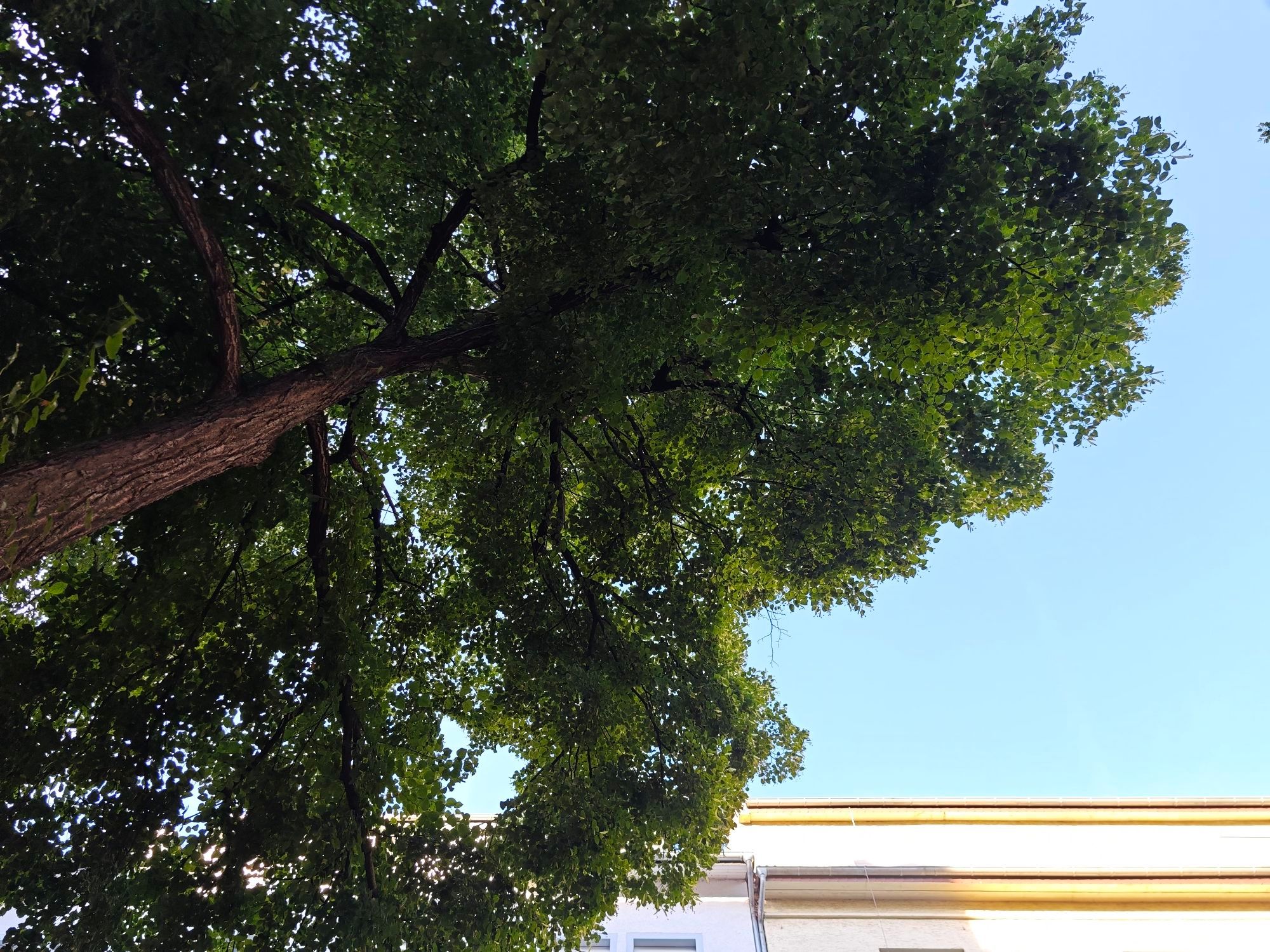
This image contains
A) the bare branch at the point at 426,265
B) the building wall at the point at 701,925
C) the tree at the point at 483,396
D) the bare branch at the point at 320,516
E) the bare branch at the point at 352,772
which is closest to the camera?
the tree at the point at 483,396

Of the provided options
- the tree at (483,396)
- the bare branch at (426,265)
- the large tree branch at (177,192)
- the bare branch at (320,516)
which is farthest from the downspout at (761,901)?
the large tree branch at (177,192)

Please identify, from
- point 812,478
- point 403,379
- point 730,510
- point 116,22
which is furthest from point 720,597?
point 116,22

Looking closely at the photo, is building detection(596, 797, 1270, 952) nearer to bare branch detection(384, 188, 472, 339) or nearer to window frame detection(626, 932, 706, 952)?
window frame detection(626, 932, 706, 952)

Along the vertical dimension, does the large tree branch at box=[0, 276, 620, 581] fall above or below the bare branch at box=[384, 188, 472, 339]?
below

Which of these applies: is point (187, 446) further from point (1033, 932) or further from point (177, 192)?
point (1033, 932)

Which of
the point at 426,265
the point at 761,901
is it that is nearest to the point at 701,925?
the point at 761,901

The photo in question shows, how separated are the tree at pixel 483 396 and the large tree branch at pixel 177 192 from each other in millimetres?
39

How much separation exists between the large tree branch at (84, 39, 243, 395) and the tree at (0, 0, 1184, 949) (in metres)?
0.04

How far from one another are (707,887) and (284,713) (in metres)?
10.1

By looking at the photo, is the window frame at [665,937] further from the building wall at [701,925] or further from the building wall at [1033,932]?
the building wall at [1033,932]

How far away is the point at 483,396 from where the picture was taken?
33.9 feet

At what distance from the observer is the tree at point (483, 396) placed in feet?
20.4

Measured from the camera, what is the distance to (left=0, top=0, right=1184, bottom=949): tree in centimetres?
621

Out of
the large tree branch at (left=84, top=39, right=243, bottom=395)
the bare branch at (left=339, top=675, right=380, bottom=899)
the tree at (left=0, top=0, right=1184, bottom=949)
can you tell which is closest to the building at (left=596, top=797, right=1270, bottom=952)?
the tree at (left=0, top=0, right=1184, bottom=949)
